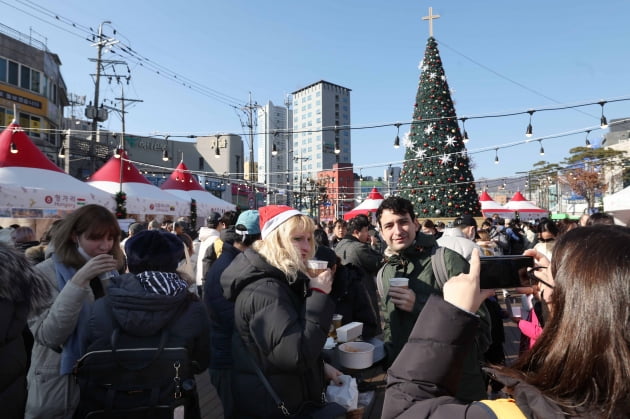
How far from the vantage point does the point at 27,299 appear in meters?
1.87

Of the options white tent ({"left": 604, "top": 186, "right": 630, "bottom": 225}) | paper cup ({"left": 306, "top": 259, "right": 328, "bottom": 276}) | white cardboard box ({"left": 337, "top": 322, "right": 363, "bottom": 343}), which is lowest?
white cardboard box ({"left": 337, "top": 322, "right": 363, "bottom": 343})

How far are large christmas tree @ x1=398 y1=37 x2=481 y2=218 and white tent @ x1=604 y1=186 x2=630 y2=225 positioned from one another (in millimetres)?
9887

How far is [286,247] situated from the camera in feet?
7.18

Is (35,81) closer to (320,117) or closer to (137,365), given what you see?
(137,365)

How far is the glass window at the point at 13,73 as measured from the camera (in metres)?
25.0

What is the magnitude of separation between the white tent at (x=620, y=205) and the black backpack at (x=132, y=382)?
34.2 ft

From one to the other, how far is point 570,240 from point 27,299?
240cm

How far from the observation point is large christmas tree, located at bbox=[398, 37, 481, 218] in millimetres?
19469

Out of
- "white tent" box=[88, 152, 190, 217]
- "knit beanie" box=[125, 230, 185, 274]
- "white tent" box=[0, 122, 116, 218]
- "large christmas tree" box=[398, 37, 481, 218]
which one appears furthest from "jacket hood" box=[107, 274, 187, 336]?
"large christmas tree" box=[398, 37, 481, 218]

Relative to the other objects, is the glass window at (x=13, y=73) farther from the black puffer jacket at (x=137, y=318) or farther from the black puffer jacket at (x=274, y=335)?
the black puffer jacket at (x=274, y=335)

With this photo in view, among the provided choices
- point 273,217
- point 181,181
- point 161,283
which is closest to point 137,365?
point 161,283

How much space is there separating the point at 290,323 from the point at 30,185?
9080 mm

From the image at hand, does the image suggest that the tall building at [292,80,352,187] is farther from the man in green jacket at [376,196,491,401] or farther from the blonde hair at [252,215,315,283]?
the blonde hair at [252,215,315,283]

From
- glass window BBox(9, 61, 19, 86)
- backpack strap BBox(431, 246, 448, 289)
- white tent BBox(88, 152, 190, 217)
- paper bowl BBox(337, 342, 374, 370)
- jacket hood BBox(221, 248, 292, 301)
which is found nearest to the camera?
jacket hood BBox(221, 248, 292, 301)
